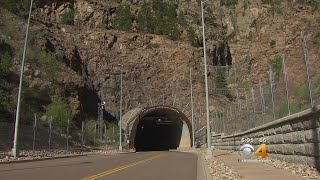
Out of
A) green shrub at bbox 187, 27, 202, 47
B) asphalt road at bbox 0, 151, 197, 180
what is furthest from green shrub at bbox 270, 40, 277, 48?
asphalt road at bbox 0, 151, 197, 180

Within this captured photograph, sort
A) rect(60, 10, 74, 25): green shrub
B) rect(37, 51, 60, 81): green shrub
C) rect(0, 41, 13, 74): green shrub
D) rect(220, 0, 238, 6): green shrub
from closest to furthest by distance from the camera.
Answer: rect(0, 41, 13, 74): green shrub, rect(37, 51, 60, 81): green shrub, rect(60, 10, 74, 25): green shrub, rect(220, 0, 238, 6): green shrub

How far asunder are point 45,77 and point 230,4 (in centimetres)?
8767

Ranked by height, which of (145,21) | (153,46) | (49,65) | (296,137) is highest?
(145,21)

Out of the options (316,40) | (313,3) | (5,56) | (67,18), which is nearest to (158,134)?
(5,56)

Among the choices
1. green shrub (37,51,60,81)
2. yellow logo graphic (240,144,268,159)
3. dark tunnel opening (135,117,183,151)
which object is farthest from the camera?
dark tunnel opening (135,117,183,151)

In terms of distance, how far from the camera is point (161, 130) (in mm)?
80625

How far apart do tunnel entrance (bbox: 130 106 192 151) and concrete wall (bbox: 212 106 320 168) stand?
3781 cm

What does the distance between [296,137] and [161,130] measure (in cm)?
6504

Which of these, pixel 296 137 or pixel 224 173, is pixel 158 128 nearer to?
pixel 296 137

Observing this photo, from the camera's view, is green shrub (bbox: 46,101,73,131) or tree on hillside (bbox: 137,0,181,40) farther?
tree on hillside (bbox: 137,0,181,40)

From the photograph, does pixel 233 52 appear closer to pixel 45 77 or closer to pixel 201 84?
pixel 201 84

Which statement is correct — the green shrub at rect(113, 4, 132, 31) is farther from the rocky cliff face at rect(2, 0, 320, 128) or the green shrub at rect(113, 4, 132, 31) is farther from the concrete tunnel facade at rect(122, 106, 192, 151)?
the concrete tunnel facade at rect(122, 106, 192, 151)

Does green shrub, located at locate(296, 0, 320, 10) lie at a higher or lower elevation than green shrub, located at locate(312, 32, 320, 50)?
higher

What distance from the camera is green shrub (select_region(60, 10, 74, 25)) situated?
97312mm
